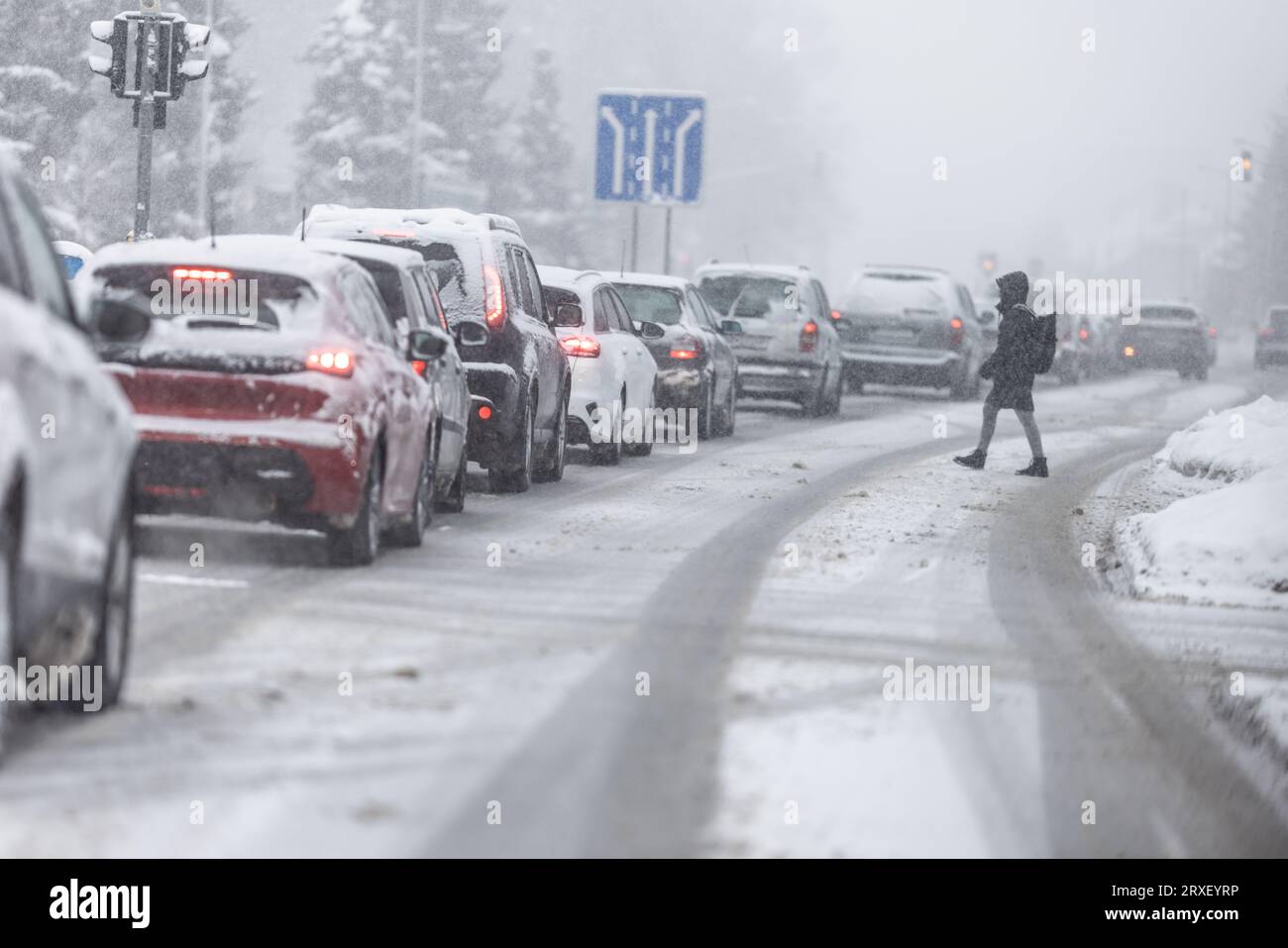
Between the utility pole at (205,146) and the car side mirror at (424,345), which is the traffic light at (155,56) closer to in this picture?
the car side mirror at (424,345)

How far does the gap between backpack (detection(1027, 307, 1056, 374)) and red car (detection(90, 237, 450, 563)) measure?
10.5 metres

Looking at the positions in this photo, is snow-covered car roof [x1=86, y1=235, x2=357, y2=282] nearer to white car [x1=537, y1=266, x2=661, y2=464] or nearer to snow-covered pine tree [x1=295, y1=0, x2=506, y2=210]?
white car [x1=537, y1=266, x2=661, y2=464]

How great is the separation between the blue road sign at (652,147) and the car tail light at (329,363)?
2416cm

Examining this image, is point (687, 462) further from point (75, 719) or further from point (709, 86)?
point (709, 86)

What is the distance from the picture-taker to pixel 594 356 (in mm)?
20250

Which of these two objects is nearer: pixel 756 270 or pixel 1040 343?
pixel 1040 343

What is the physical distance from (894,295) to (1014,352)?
44.7ft

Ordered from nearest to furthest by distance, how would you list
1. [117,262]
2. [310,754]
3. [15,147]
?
[310,754], [117,262], [15,147]

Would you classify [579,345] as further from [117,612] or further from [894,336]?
[894,336]

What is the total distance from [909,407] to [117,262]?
22.9 meters

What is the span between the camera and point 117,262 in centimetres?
1204

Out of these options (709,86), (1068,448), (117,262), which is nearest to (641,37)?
(709,86)

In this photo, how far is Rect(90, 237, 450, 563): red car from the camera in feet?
37.7

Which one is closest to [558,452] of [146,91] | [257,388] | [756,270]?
[146,91]
